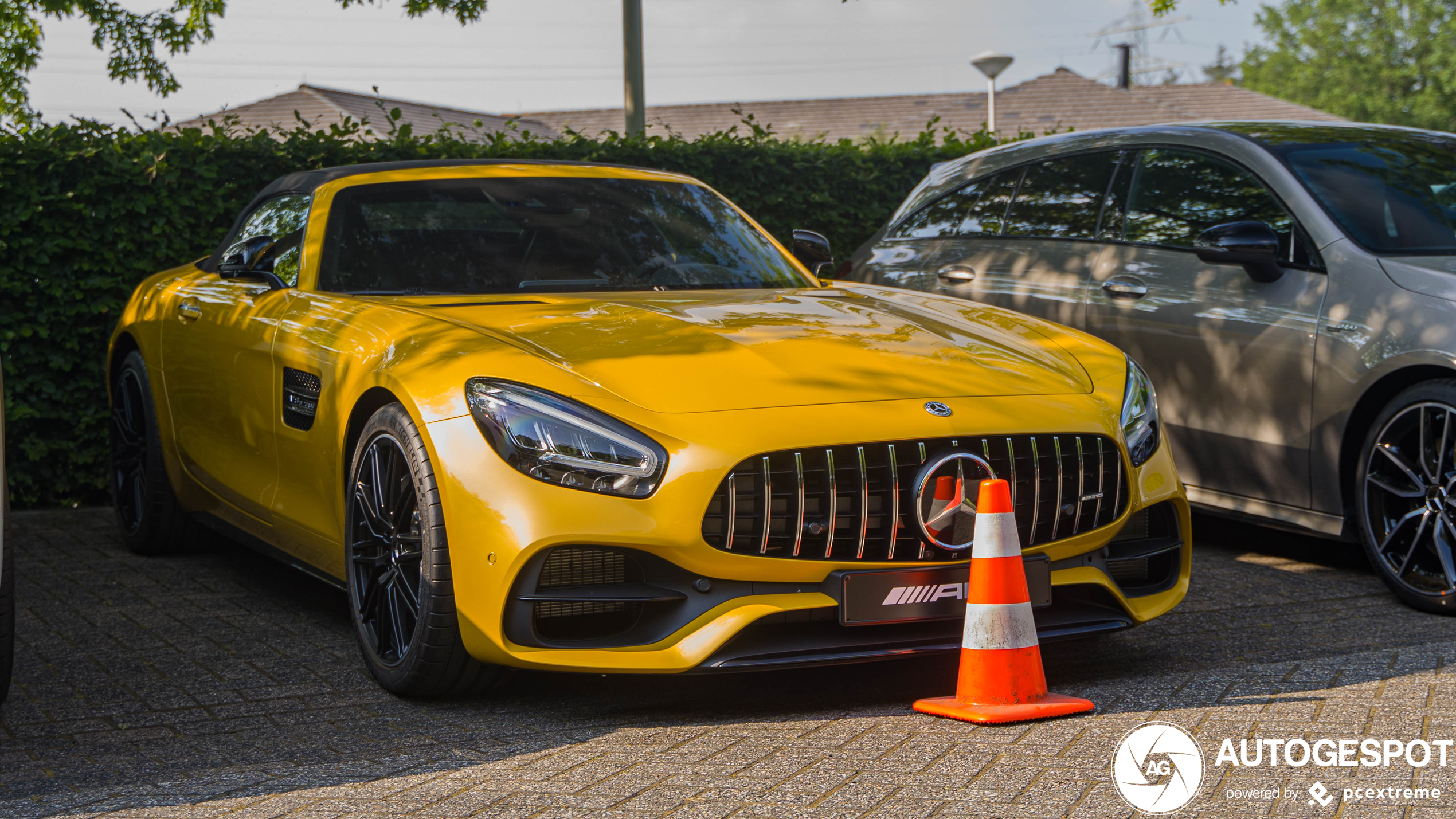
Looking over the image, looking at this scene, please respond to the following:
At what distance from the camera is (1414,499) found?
490 cm

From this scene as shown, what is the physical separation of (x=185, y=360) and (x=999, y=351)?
10.8 ft

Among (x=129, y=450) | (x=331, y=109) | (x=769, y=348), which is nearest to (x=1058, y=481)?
(x=769, y=348)

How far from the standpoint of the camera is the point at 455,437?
144 inches

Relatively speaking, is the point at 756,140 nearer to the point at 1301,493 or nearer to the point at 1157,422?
the point at 1301,493

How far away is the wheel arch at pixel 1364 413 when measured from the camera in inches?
194

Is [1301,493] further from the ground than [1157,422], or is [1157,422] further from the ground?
[1157,422]

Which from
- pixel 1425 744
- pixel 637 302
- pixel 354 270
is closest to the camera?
pixel 1425 744

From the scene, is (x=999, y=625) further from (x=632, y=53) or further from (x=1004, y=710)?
(x=632, y=53)

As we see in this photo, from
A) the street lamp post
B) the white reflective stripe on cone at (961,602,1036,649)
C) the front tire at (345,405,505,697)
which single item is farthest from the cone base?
the street lamp post

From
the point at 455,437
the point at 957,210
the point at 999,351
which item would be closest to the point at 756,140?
the point at 957,210

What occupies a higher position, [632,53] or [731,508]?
[632,53]

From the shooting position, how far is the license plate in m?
3.57

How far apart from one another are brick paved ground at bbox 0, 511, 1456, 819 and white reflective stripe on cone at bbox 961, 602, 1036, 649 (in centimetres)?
21

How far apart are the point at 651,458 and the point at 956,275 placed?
3.67 m
